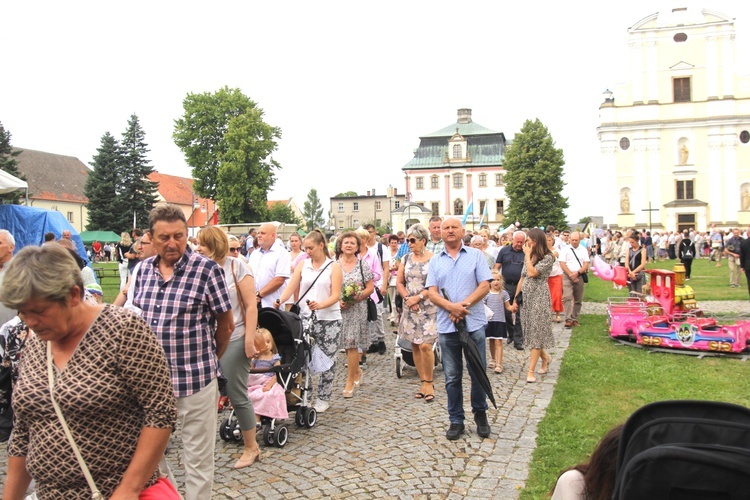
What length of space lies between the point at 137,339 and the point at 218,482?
3.12 meters

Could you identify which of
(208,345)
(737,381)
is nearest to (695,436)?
(208,345)

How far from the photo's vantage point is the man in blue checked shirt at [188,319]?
13.1 feet

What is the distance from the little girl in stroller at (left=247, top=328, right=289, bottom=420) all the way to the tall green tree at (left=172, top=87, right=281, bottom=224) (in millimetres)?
44408

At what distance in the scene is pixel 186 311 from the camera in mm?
4008

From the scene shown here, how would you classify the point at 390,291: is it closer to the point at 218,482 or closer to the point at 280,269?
the point at 280,269

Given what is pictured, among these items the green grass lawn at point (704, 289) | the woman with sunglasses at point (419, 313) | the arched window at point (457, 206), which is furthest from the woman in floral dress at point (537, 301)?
the arched window at point (457, 206)

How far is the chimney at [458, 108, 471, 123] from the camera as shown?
95.9 m

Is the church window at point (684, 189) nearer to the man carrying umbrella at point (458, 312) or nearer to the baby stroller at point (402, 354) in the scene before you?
the baby stroller at point (402, 354)

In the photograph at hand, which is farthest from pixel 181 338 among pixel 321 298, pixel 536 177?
pixel 536 177

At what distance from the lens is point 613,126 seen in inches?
2477

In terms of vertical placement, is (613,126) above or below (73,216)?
above

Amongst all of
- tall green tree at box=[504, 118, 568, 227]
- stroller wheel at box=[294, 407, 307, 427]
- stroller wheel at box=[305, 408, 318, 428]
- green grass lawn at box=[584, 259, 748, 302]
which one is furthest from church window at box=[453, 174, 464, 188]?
stroller wheel at box=[294, 407, 307, 427]

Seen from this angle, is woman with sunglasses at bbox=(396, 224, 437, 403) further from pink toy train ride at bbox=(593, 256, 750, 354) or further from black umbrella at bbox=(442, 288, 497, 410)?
pink toy train ride at bbox=(593, 256, 750, 354)

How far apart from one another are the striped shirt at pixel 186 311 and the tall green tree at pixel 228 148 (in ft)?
153
